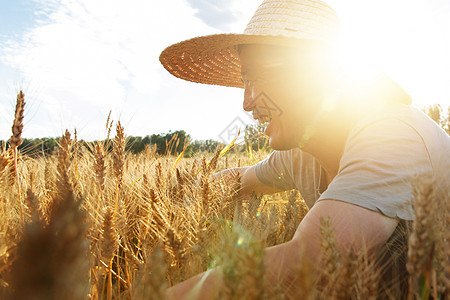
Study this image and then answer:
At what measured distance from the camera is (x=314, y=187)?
2.26 meters

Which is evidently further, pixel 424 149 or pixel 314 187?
pixel 314 187

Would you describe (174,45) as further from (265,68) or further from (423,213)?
(423,213)

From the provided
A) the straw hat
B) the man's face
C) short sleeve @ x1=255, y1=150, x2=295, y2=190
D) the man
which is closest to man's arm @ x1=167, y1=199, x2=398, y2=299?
the man

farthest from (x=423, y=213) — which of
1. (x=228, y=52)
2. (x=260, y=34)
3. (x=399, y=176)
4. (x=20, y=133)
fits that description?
(x=228, y=52)

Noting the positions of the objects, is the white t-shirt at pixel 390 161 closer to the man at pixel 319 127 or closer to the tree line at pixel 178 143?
the man at pixel 319 127

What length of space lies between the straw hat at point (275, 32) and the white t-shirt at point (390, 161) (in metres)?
0.56

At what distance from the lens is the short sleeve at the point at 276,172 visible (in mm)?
2642

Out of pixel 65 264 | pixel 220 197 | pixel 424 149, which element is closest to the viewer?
pixel 65 264

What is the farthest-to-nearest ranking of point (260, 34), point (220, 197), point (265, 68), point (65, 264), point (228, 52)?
point (228, 52) → point (220, 197) → point (265, 68) → point (260, 34) → point (65, 264)

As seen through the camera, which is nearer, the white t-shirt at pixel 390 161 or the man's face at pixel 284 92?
the white t-shirt at pixel 390 161

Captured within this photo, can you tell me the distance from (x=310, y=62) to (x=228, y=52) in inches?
27.5

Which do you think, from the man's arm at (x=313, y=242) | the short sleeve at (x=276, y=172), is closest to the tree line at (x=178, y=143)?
the short sleeve at (x=276, y=172)

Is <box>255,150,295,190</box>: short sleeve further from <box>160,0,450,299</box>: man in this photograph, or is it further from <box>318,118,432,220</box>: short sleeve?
<box>318,118,432,220</box>: short sleeve

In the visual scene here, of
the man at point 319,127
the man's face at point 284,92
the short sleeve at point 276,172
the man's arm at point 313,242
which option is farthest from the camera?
the short sleeve at point 276,172
